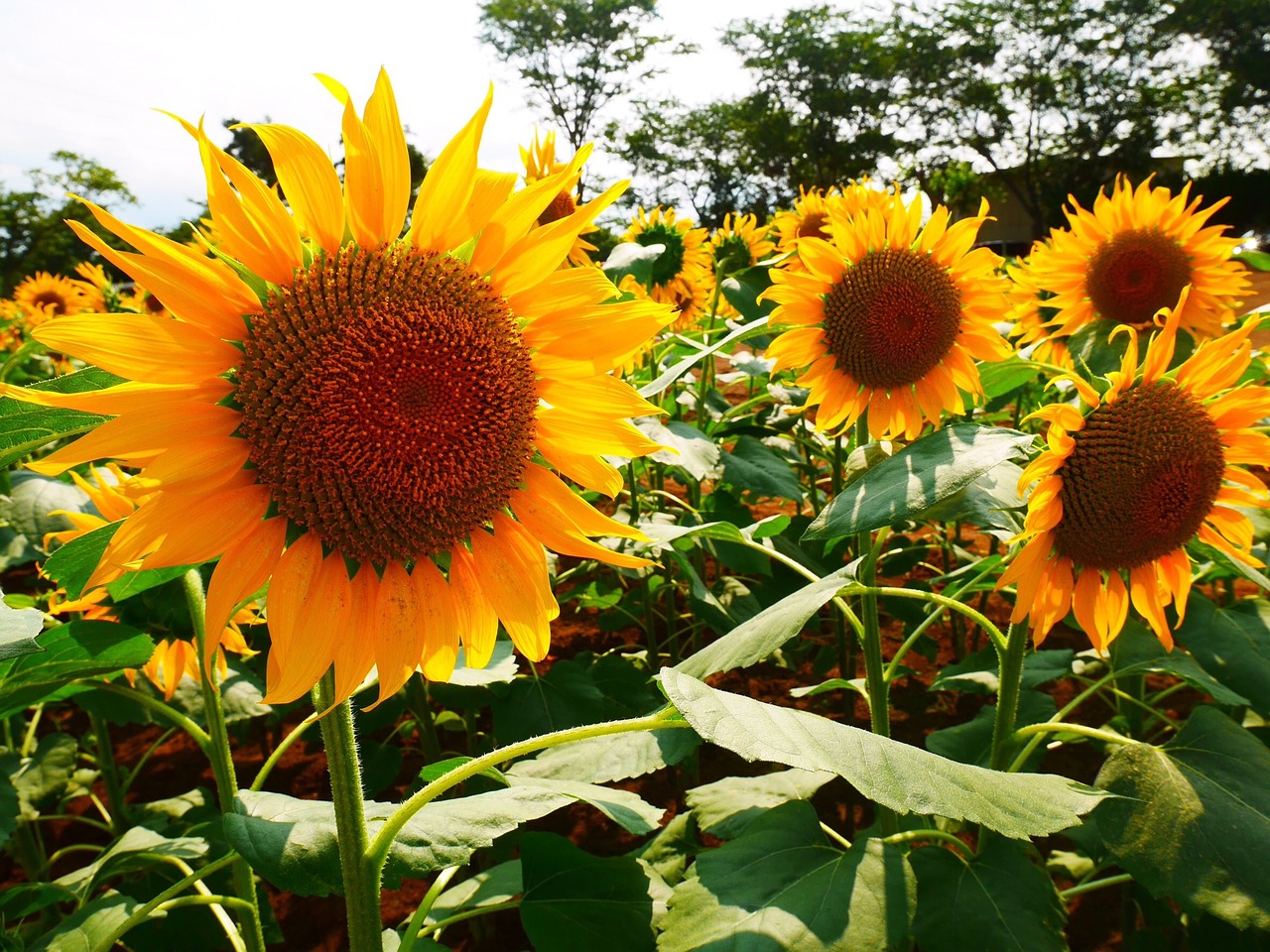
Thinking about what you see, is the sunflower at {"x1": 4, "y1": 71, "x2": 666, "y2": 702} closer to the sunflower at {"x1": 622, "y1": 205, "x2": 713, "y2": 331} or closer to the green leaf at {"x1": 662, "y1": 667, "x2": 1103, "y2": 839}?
the green leaf at {"x1": 662, "y1": 667, "x2": 1103, "y2": 839}

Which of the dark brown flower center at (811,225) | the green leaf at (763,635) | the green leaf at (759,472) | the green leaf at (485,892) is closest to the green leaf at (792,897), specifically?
the green leaf at (763,635)

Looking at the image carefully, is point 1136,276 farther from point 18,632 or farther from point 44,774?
point 44,774

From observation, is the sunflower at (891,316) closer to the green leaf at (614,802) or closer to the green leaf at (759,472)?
the green leaf at (759,472)

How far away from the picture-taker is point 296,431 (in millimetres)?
967

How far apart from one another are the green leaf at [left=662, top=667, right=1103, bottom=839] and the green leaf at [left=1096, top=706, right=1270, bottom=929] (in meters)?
0.46

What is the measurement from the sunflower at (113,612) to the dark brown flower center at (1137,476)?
1.60 meters

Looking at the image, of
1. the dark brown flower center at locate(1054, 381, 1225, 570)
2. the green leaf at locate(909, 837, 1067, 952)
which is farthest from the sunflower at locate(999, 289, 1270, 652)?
the green leaf at locate(909, 837, 1067, 952)

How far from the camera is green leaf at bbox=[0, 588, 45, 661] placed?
0.78 meters

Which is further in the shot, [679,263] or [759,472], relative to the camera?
[679,263]

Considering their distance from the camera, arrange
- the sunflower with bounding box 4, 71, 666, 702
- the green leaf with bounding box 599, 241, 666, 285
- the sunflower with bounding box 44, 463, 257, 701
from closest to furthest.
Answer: the sunflower with bounding box 4, 71, 666, 702
the sunflower with bounding box 44, 463, 257, 701
the green leaf with bounding box 599, 241, 666, 285

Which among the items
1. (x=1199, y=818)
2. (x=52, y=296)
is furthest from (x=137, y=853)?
(x=52, y=296)

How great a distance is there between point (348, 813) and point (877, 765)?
0.64 metres

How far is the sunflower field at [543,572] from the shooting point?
0.96m

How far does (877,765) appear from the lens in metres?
0.91
